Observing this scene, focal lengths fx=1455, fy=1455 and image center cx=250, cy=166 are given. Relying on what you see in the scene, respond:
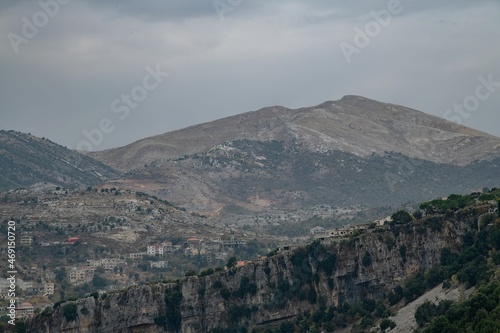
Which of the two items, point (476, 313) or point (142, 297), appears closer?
point (476, 313)

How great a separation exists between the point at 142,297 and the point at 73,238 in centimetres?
7795

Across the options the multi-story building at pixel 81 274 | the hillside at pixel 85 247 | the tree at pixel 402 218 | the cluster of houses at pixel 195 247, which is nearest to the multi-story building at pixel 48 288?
the hillside at pixel 85 247

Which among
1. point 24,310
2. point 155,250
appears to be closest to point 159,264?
point 155,250

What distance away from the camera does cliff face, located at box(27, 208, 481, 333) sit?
100562 mm

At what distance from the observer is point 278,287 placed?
10850 centimetres

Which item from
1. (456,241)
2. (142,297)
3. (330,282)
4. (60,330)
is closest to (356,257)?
(330,282)

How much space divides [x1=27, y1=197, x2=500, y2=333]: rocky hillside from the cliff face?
72 millimetres

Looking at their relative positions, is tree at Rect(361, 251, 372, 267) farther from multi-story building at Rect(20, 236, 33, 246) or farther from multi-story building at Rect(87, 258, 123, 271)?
multi-story building at Rect(20, 236, 33, 246)

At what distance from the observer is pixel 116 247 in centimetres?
18762

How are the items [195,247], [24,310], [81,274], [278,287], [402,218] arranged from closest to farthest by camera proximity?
[402,218] < [278,287] < [24,310] < [81,274] < [195,247]

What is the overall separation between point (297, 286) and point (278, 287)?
82.1 inches

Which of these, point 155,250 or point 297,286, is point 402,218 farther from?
point 155,250

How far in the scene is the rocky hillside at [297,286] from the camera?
98.4 m

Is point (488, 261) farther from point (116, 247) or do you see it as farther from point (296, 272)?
point (116, 247)
